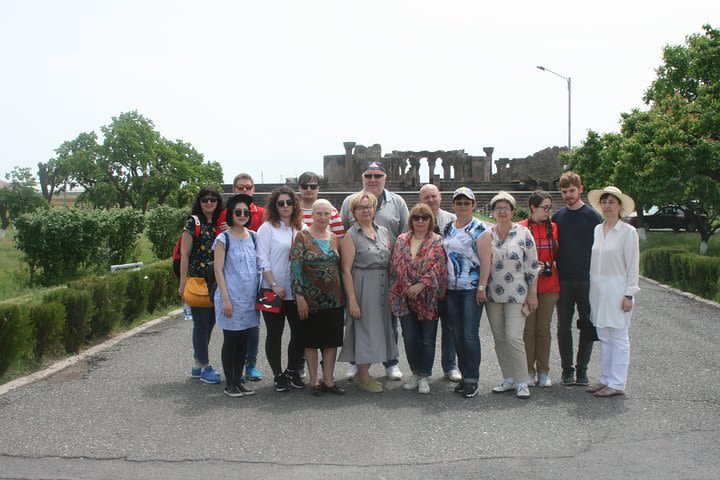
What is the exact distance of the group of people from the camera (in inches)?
256

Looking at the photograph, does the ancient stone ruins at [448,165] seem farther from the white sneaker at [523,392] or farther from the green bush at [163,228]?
the white sneaker at [523,392]

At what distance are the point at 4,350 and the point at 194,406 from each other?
92.4 inches

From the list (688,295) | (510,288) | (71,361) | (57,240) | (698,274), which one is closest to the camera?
(510,288)

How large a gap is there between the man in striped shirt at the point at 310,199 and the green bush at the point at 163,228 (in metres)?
12.7

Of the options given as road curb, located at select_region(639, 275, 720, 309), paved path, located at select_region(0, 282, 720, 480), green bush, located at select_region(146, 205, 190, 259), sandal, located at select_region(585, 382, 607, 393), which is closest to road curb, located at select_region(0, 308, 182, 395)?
paved path, located at select_region(0, 282, 720, 480)

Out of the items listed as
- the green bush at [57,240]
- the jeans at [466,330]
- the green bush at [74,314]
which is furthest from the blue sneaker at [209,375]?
the green bush at [57,240]

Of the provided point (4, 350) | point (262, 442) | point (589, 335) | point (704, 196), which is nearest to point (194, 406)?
point (262, 442)

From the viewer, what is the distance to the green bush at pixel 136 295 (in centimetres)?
1108

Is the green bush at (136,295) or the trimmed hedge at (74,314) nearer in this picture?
the trimmed hedge at (74,314)

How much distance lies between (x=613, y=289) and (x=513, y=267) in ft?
2.90

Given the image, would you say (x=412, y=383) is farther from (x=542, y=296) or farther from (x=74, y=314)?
(x=74, y=314)

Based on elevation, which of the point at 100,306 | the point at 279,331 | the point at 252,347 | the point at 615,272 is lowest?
the point at 252,347

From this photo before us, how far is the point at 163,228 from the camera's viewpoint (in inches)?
760

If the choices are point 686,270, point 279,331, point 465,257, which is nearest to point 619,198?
point 465,257
